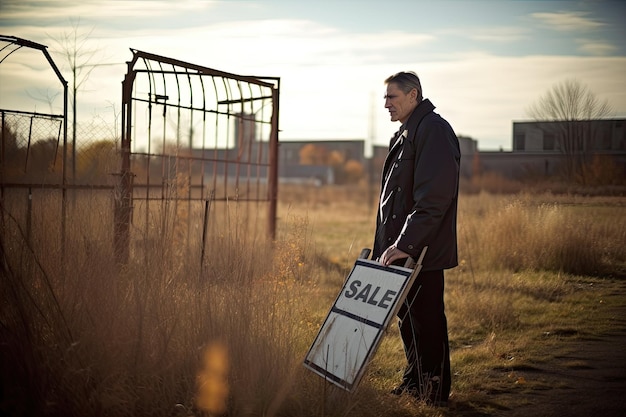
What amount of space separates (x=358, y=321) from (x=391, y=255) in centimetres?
46

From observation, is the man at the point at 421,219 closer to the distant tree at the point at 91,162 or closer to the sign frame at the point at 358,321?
the sign frame at the point at 358,321

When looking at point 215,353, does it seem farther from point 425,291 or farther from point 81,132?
point 81,132

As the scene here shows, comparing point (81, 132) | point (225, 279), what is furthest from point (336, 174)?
point (225, 279)

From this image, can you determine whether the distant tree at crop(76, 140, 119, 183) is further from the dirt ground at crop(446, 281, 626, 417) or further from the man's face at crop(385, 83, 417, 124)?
the dirt ground at crop(446, 281, 626, 417)

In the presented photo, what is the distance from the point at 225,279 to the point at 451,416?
6.15 ft

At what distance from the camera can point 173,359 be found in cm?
419

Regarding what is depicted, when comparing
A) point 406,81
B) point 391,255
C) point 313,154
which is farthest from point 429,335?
point 313,154

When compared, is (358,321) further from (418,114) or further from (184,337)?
(418,114)

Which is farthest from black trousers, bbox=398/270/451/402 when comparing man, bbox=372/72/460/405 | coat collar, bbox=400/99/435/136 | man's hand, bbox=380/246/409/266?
coat collar, bbox=400/99/435/136

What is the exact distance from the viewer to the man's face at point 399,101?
426 cm

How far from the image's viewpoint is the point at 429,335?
4.27m

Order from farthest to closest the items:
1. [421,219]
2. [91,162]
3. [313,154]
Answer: [313,154] → [91,162] → [421,219]

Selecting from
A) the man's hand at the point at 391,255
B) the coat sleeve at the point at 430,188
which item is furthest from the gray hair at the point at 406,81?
the man's hand at the point at 391,255

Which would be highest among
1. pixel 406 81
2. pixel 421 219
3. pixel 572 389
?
pixel 406 81
